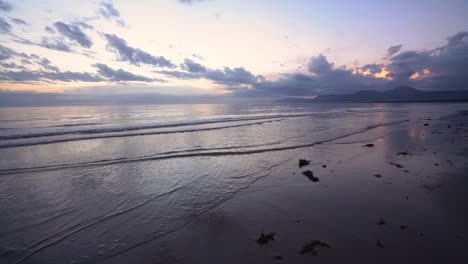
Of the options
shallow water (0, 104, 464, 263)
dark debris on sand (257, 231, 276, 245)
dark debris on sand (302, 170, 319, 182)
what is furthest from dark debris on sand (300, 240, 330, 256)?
dark debris on sand (302, 170, 319, 182)

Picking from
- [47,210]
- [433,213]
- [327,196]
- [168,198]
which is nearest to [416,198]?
[433,213]

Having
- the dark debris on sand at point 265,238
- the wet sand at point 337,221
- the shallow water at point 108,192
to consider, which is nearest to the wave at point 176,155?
the shallow water at point 108,192

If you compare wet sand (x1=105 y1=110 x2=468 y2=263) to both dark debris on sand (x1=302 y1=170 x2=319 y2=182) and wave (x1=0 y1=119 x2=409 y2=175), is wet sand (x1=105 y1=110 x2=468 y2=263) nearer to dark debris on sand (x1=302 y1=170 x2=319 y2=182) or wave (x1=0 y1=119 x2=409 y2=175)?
dark debris on sand (x1=302 y1=170 x2=319 y2=182)

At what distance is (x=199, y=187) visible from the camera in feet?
26.0

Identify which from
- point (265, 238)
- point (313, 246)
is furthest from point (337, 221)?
point (265, 238)

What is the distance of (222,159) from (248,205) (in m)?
5.75

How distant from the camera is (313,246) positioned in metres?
4.34

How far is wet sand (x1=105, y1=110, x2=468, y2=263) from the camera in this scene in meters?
4.12

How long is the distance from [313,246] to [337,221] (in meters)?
1.28

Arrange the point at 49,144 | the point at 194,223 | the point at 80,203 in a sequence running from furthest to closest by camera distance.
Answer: the point at 49,144 → the point at 80,203 → the point at 194,223

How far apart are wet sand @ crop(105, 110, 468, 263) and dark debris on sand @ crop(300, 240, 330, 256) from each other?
6cm

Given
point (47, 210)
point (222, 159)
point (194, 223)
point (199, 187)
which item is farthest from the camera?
point (222, 159)

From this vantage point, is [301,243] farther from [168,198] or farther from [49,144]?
[49,144]

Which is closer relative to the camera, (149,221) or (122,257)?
(122,257)
